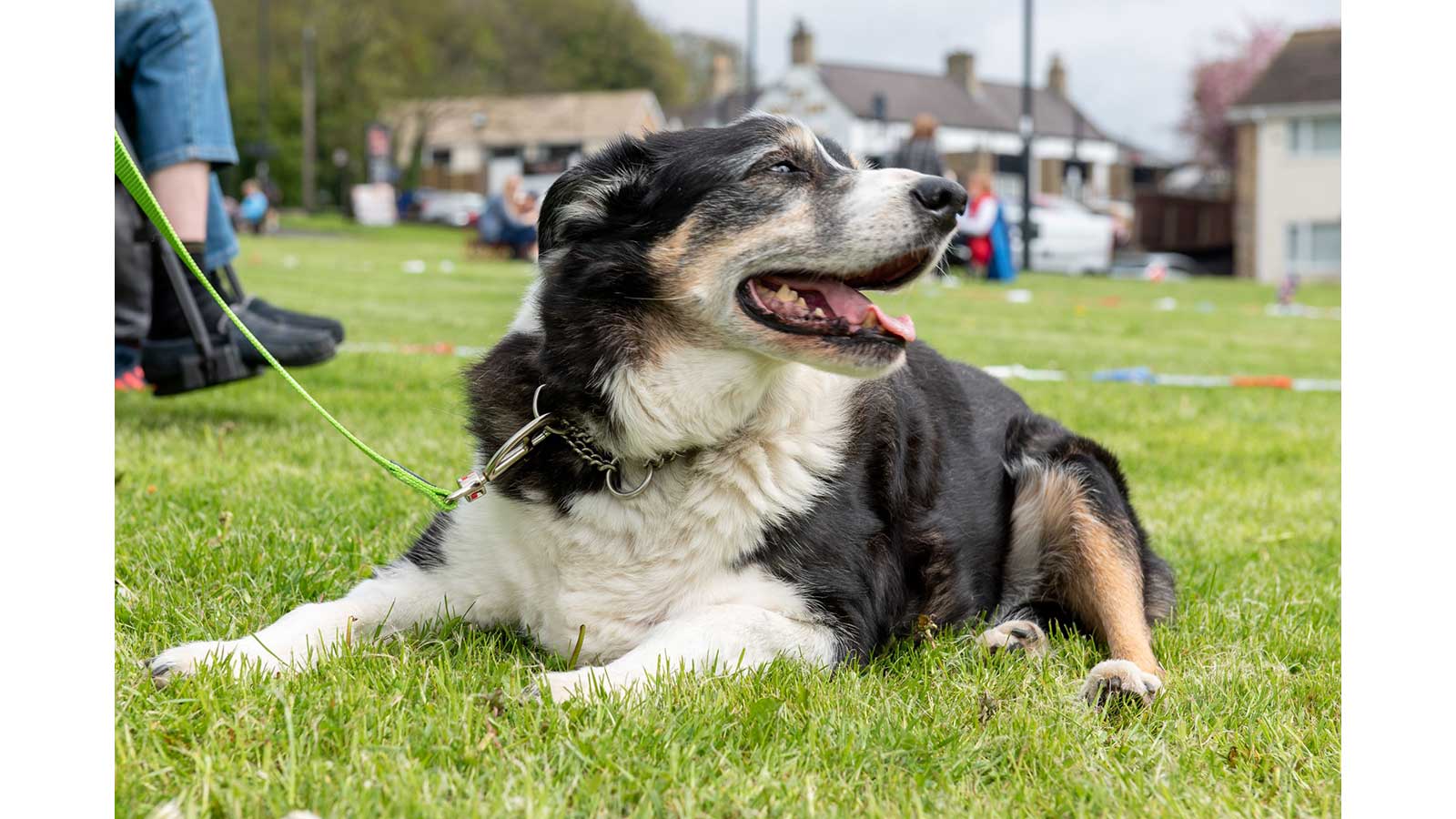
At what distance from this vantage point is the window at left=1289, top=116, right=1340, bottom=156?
36.8 m

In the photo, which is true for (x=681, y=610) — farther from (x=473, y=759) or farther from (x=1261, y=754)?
(x=1261, y=754)

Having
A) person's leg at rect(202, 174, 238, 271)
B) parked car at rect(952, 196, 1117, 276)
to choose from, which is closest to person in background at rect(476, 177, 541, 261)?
parked car at rect(952, 196, 1117, 276)

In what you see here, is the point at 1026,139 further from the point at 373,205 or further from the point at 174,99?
the point at 373,205

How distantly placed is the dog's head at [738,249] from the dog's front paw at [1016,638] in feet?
2.41

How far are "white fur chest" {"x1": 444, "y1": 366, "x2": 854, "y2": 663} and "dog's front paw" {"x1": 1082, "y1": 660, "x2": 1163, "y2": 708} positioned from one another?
621 millimetres

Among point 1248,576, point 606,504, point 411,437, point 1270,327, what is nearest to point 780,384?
point 606,504

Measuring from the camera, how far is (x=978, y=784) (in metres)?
2.19

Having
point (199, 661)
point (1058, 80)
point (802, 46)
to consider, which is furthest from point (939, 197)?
point (1058, 80)

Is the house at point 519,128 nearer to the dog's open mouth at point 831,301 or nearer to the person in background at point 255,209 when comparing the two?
the person in background at point 255,209

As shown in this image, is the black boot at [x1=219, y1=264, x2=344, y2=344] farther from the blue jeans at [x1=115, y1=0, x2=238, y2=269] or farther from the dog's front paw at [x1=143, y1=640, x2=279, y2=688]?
the dog's front paw at [x1=143, y1=640, x2=279, y2=688]

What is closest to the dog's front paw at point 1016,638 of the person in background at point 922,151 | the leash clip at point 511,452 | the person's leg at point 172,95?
the leash clip at point 511,452

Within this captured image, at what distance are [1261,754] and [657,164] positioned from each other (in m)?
1.78

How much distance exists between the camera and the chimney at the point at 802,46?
6462 centimetres

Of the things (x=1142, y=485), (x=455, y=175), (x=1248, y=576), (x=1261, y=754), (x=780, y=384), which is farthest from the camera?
(x=455, y=175)
